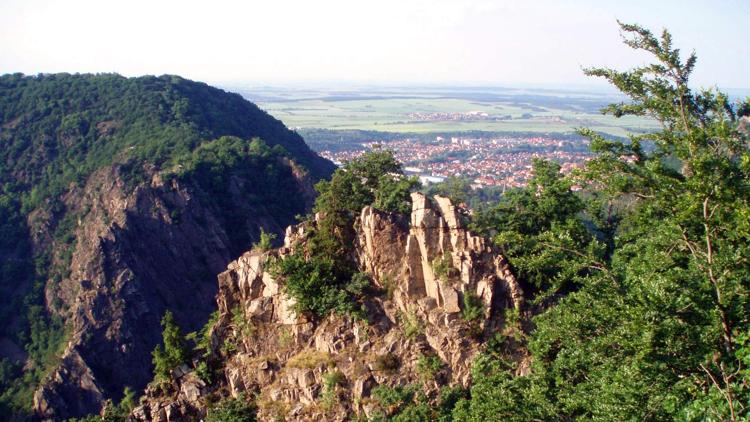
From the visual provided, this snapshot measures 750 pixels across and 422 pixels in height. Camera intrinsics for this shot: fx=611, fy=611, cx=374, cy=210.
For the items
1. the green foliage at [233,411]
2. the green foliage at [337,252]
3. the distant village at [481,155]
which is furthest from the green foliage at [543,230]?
the distant village at [481,155]

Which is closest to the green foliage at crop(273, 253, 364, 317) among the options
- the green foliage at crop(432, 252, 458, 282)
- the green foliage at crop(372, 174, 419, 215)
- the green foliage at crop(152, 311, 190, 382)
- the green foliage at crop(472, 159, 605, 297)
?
the green foliage at crop(432, 252, 458, 282)

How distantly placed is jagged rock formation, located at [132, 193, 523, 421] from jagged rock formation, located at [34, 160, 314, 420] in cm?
2533

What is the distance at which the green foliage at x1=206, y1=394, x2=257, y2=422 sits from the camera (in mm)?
21312

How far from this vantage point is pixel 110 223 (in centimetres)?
Answer: 5344

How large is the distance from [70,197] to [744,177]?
57832 millimetres

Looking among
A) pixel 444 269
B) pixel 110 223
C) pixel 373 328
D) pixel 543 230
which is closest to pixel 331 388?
pixel 373 328

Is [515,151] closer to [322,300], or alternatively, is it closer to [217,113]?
[217,113]

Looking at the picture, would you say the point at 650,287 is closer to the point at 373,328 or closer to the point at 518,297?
the point at 518,297

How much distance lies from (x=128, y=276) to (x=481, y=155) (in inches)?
3797

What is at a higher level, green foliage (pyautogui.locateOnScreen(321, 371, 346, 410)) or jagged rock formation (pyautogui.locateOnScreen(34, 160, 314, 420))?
green foliage (pyautogui.locateOnScreen(321, 371, 346, 410))

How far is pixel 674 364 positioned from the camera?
42.6 ft

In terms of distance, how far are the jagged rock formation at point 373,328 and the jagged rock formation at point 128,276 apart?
25333 mm


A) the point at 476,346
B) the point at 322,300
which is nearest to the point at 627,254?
the point at 476,346

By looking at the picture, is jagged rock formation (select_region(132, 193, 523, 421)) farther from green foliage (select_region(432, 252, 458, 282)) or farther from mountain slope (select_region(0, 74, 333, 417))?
mountain slope (select_region(0, 74, 333, 417))
